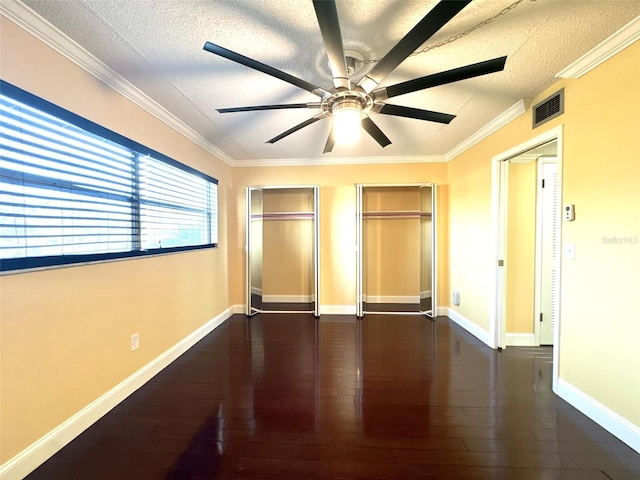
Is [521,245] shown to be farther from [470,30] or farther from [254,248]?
[254,248]

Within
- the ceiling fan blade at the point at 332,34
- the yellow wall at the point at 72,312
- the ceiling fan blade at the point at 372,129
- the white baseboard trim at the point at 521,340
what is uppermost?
the ceiling fan blade at the point at 332,34

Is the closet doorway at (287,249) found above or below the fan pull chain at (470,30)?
below

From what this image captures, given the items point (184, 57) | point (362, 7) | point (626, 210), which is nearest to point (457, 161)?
point (626, 210)

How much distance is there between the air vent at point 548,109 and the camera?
2.14 metres

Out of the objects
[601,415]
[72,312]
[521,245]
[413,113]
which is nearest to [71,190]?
[72,312]

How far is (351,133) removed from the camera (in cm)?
188

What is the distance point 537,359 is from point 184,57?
4124mm

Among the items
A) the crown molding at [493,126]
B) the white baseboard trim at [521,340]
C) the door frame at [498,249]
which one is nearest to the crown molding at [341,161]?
the crown molding at [493,126]

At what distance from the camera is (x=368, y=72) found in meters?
1.56

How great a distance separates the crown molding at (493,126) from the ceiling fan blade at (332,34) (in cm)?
194

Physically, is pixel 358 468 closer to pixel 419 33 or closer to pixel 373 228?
pixel 419 33

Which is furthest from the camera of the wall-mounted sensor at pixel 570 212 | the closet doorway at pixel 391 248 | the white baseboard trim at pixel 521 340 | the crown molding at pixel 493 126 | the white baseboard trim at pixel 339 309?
the closet doorway at pixel 391 248

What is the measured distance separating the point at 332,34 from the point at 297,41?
0.61 m

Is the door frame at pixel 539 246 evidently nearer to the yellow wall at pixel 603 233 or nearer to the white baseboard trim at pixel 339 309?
the yellow wall at pixel 603 233
